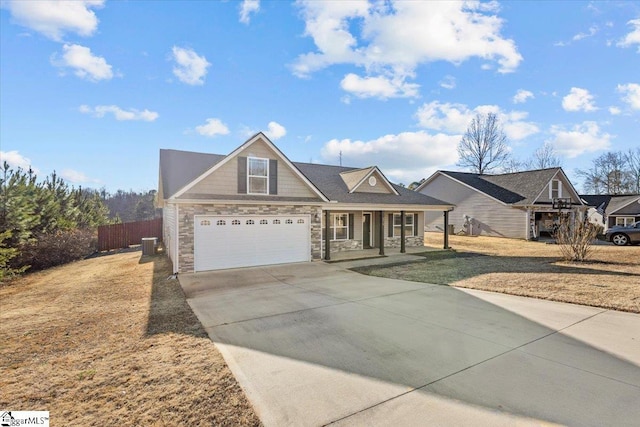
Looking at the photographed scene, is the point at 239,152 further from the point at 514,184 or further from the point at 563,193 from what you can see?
the point at 563,193

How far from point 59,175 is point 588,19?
104 feet

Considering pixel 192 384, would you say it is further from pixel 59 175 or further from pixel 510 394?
pixel 59 175

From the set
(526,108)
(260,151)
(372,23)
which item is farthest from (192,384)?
(526,108)

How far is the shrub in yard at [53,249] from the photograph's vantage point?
1435 centimetres

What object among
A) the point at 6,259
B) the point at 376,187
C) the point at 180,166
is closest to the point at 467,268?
the point at 376,187

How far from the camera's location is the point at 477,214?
27.2 metres

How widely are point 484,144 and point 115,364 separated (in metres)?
45.9

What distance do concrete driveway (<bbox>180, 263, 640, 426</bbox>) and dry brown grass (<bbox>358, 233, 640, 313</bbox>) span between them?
956 mm

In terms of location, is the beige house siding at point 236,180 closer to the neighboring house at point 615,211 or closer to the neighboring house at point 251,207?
the neighboring house at point 251,207

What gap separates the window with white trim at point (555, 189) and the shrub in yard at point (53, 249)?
114ft

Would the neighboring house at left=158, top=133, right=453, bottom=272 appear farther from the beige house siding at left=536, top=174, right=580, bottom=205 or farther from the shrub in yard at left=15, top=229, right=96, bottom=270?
the beige house siding at left=536, top=174, right=580, bottom=205

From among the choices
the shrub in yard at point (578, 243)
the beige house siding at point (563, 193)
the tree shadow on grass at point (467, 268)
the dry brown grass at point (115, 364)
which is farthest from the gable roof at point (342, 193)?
the beige house siding at point (563, 193)

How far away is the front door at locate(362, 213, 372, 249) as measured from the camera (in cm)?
1881

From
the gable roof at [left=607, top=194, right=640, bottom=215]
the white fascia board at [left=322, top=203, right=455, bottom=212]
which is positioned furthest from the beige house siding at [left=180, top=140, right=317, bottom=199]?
the gable roof at [left=607, top=194, right=640, bottom=215]
